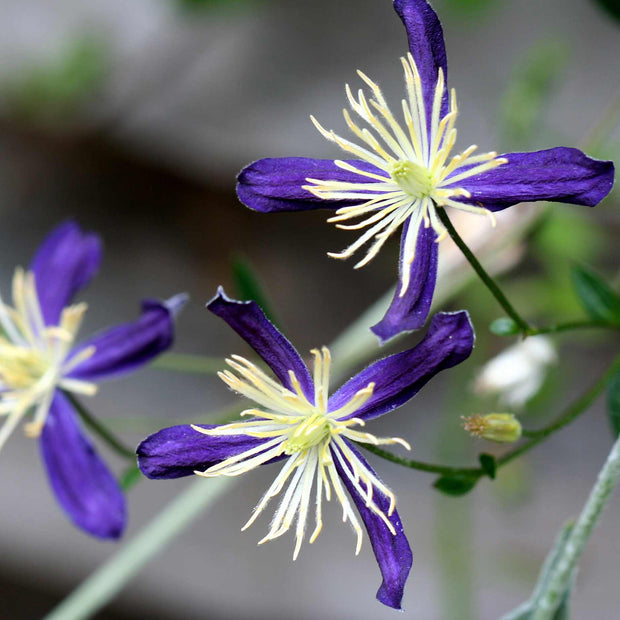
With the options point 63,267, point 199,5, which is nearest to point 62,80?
point 199,5

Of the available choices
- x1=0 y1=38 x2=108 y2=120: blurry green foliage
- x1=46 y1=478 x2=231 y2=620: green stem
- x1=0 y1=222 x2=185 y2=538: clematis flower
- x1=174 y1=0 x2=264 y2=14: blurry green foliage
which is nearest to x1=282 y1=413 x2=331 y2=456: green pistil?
x1=0 y1=222 x2=185 y2=538: clematis flower

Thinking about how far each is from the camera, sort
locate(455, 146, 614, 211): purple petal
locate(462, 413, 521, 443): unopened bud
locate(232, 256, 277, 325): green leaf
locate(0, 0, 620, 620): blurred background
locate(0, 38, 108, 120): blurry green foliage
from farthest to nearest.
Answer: locate(0, 38, 108, 120): blurry green foliage
locate(0, 0, 620, 620): blurred background
locate(232, 256, 277, 325): green leaf
locate(462, 413, 521, 443): unopened bud
locate(455, 146, 614, 211): purple petal

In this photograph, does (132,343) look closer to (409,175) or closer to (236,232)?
(409,175)

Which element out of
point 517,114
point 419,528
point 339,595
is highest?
point 517,114

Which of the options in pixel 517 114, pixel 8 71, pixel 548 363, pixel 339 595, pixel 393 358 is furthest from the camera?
pixel 8 71

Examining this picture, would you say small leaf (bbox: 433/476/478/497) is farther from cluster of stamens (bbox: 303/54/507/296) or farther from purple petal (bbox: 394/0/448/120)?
purple petal (bbox: 394/0/448/120)

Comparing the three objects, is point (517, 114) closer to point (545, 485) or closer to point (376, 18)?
Answer: point (376, 18)

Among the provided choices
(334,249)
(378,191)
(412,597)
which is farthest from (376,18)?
(378,191)
